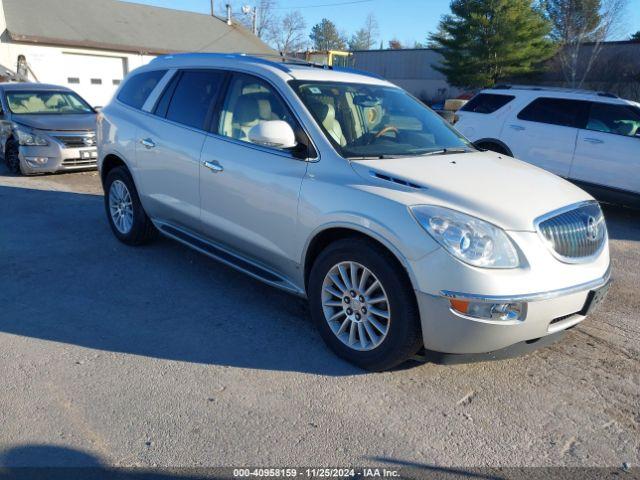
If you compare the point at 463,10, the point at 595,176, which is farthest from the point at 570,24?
the point at 595,176

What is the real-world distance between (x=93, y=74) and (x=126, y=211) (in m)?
22.3

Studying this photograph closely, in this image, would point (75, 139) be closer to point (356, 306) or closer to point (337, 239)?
point (337, 239)

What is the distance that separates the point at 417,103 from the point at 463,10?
3596 cm

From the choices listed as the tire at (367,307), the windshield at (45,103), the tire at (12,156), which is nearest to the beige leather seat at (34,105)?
the windshield at (45,103)

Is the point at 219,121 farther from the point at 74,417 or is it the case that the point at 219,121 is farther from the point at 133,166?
the point at 74,417

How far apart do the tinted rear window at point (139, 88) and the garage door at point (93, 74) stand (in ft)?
67.3

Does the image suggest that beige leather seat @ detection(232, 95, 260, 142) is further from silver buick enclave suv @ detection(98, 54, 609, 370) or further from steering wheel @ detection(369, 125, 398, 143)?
steering wheel @ detection(369, 125, 398, 143)

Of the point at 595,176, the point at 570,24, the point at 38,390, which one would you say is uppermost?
the point at 570,24

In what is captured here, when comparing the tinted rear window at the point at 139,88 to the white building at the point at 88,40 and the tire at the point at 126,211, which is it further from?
the white building at the point at 88,40

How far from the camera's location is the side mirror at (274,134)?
12.2 feet

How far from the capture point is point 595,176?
810cm

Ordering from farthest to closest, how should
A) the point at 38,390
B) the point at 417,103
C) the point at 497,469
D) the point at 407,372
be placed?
the point at 417,103, the point at 407,372, the point at 38,390, the point at 497,469

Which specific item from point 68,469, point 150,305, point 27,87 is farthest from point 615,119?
point 27,87

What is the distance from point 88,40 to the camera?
24.7 meters
